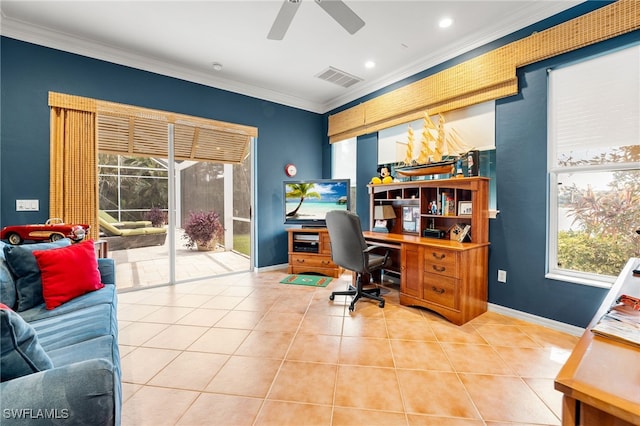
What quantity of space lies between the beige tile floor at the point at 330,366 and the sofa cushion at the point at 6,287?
2.52 ft

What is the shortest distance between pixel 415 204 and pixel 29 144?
426cm

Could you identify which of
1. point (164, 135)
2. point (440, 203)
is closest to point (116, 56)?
point (164, 135)

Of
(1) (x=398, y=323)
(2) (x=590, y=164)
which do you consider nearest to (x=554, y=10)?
(2) (x=590, y=164)

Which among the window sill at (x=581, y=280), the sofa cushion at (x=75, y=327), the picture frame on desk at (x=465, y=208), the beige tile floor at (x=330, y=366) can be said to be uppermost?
the picture frame on desk at (x=465, y=208)

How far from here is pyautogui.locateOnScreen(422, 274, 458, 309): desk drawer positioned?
2518 mm

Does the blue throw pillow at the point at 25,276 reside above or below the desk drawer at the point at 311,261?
above

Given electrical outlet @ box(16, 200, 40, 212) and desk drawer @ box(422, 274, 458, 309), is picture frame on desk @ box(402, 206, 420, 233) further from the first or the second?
electrical outlet @ box(16, 200, 40, 212)

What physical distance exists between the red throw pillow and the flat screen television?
2.63 m

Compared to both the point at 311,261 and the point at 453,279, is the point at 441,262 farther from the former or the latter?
the point at 311,261

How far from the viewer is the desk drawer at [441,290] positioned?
8.26 feet

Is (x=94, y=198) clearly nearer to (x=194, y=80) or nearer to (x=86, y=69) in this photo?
(x=86, y=69)

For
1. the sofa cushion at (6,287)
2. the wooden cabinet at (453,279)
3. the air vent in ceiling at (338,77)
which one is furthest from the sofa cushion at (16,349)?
the air vent in ceiling at (338,77)

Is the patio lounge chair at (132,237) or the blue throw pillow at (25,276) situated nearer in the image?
the blue throw pillow at (25,276)

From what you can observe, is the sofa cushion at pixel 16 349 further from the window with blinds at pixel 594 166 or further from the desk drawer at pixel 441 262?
the window with blinds at pixel 594 166
